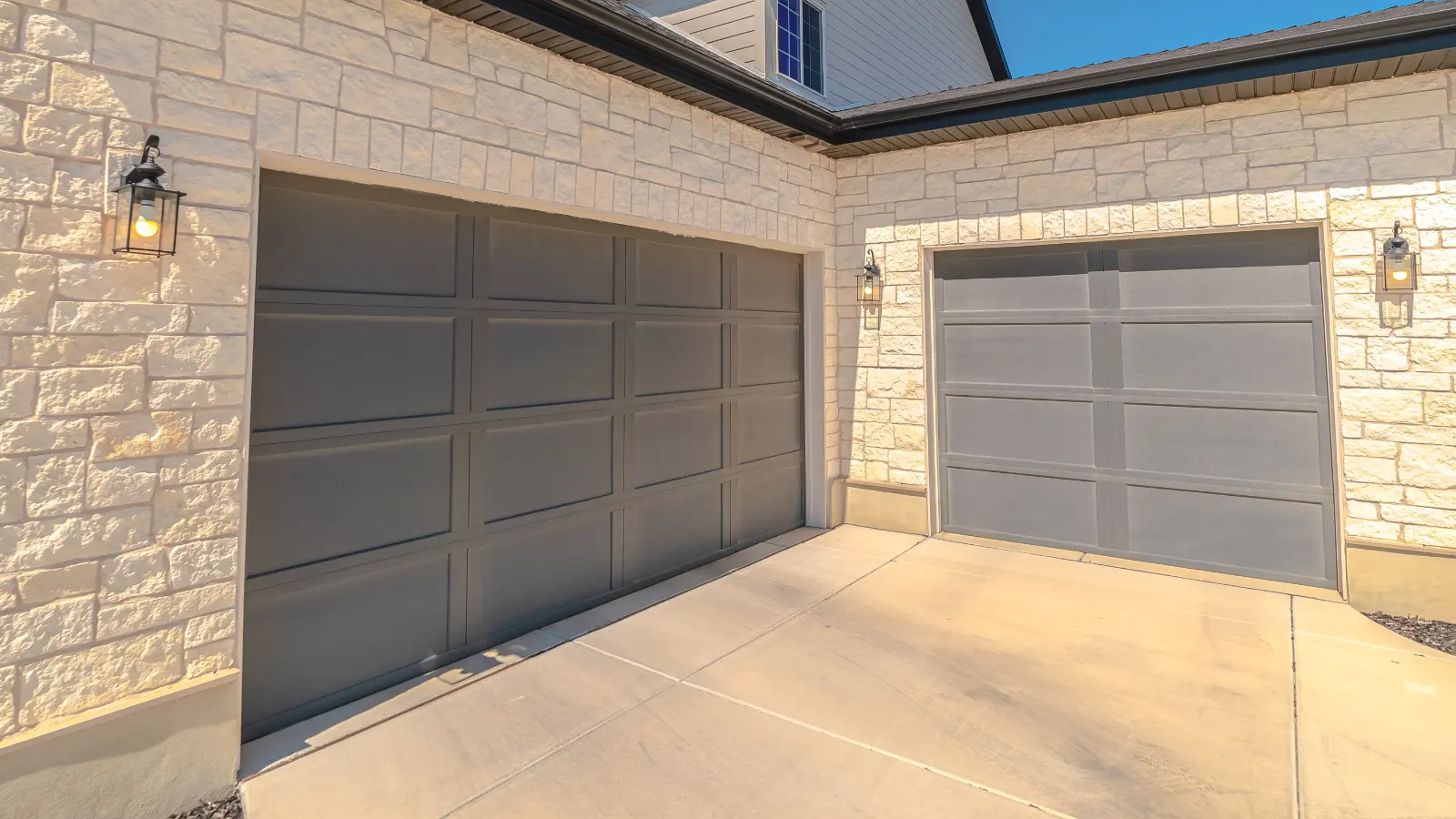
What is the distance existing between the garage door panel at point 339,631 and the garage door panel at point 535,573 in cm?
22

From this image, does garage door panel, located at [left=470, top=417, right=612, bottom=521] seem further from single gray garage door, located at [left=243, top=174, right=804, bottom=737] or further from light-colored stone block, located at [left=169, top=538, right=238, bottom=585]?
light-colored stone block, located at [left=169, top=538, right=238, bottom=585]

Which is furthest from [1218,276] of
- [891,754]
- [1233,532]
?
[891,754]

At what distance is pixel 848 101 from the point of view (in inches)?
349

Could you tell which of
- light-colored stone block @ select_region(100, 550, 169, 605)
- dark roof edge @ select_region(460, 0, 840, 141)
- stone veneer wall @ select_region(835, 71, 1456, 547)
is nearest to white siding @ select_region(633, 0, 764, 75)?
dark roof edge @ select_region(460, 0, 840, 141)

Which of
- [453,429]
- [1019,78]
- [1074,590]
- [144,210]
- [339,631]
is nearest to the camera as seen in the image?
[144,210]

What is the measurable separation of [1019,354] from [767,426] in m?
2.31

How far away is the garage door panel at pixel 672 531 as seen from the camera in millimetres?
4898

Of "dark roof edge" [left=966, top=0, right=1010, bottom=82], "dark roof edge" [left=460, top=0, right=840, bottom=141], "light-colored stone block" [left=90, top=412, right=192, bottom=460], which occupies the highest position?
"dark roof edge" [left=966, top=0, right=1010, bottom=82]

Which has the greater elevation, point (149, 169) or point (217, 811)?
point (149, 169)

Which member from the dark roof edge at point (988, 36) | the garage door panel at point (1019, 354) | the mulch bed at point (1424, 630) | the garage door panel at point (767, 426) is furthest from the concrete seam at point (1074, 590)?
the dark roof edge at point (988, 36)

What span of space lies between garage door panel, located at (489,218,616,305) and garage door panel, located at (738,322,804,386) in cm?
158

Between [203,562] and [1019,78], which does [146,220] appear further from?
[1019,78]

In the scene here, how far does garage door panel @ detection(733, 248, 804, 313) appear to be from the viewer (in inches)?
232

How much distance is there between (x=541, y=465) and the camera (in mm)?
4242
